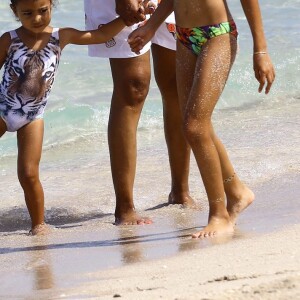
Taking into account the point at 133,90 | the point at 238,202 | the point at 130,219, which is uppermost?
the point at 133,90

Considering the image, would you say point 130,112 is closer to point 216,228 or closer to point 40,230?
point 40,230

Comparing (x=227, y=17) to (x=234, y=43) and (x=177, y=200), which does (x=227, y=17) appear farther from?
(x=177, y=200)

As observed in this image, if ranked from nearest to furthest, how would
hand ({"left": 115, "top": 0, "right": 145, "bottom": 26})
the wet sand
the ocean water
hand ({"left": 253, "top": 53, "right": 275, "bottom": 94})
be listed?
1. the wet sand
2. hand ({"left": 253, "top": 53, "right": 275, "bottom": 94})
3. hand ({"left": 115, "top": 0, "right": 145, "bottom": 26})
4. the ocean water

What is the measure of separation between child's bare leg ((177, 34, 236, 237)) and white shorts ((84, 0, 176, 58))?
704mm

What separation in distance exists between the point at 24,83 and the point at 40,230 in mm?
779

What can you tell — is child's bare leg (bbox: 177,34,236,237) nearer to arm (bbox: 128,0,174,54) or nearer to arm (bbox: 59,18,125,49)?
arm (bbox: 128,0,174,54)

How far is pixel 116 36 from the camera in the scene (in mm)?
5676

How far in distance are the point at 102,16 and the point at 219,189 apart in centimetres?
127

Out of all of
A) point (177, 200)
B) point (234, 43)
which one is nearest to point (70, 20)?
point (177, 200)

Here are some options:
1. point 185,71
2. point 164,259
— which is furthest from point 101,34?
point 164,259

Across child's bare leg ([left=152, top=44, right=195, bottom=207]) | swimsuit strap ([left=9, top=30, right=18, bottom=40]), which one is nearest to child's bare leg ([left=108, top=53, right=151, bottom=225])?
child's bare leg ([left=152, top=44, right=195, bottom=207])

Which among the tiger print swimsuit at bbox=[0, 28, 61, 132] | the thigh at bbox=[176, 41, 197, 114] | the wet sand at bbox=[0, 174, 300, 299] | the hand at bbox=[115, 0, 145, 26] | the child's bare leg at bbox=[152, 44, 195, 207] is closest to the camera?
the wet sand at bbox=[0, 174, 300, 299]

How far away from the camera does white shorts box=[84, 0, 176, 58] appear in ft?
18.6

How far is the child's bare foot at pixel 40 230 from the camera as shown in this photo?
5.54 meters
